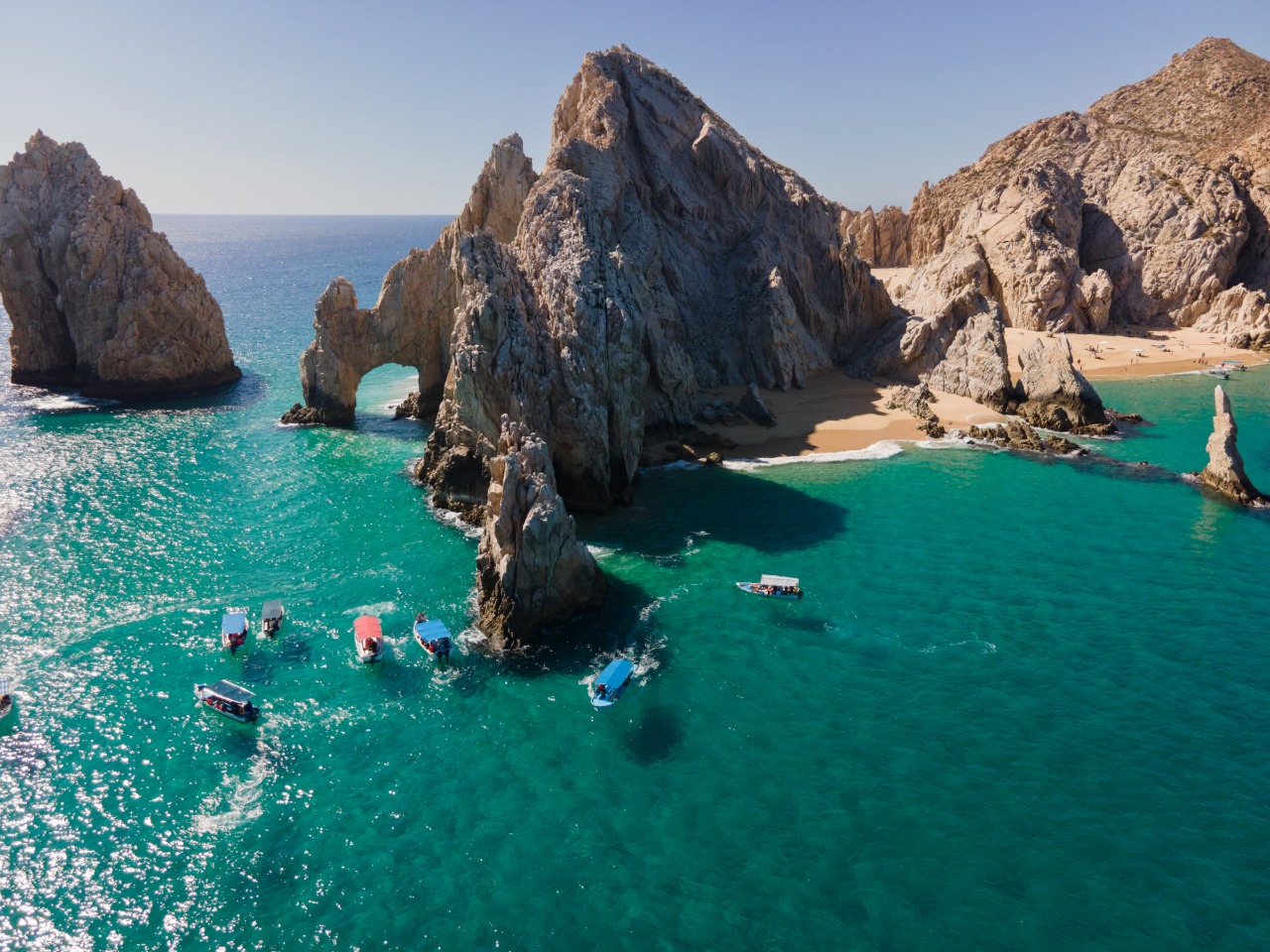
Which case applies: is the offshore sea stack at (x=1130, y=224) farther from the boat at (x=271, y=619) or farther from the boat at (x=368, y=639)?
the boat at (x=271, y=619)

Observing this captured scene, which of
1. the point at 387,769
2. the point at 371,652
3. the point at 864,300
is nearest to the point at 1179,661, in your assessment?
the point at 387,769

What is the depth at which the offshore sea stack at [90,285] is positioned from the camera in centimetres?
9138

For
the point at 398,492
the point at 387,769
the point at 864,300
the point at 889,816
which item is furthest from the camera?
the point at 864,300

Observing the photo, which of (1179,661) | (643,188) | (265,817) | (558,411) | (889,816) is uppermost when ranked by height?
(643,188)

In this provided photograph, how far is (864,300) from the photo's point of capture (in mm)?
100438

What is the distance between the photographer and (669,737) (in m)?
34.8

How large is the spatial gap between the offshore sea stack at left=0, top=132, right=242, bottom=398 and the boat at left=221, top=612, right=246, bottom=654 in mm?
66543

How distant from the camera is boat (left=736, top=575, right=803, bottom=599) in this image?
153ft

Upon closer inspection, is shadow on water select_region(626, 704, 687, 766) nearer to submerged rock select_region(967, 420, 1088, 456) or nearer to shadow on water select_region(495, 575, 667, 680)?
shadow on water select_region(495, 575, 667, 680)

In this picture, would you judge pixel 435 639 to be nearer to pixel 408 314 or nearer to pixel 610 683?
pixel 610 683

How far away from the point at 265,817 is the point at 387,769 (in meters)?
4.98

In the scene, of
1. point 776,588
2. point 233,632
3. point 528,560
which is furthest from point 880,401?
point 233,632

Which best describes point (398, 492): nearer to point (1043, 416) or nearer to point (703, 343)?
point (703, 343)

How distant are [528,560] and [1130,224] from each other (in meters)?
128
